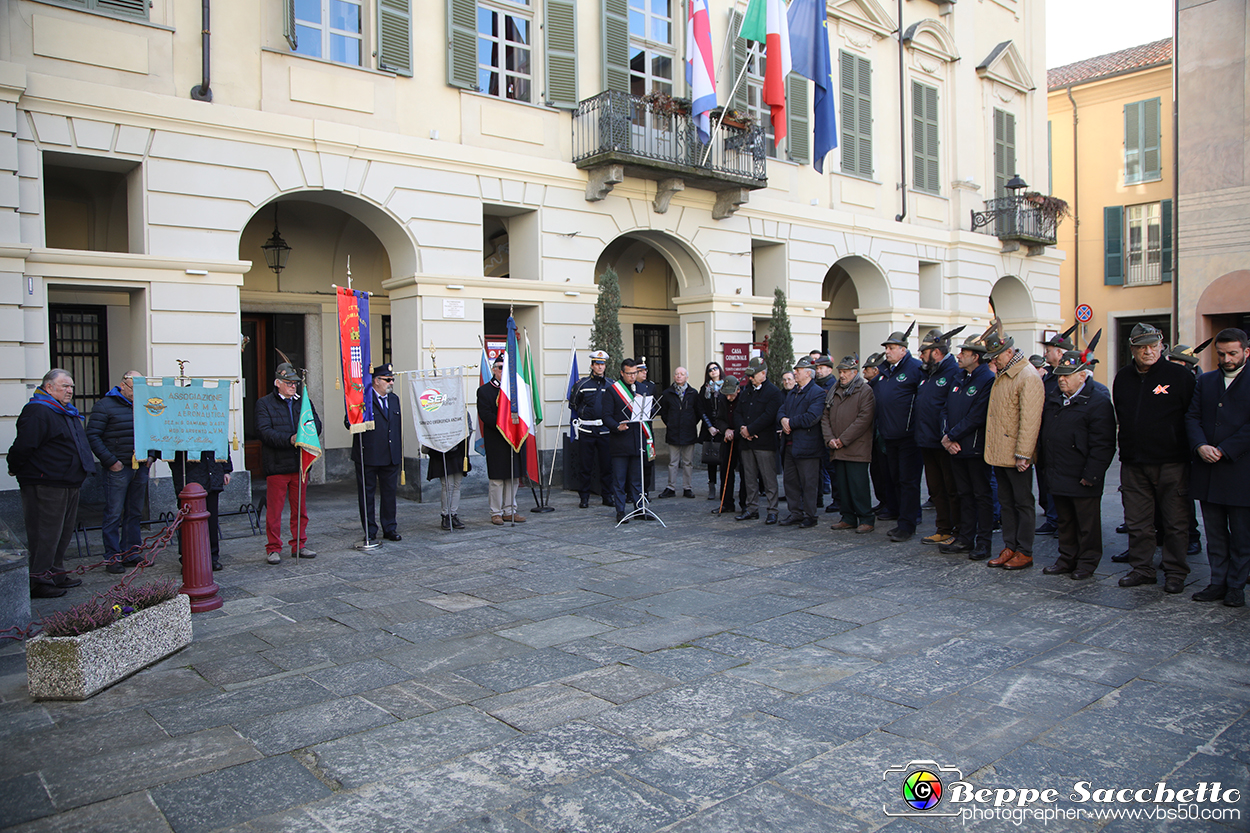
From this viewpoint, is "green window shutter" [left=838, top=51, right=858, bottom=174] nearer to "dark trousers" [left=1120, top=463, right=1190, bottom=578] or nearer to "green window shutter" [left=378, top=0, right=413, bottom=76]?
"green window shutter" [left=378, top=0, right=413, bottom=76]

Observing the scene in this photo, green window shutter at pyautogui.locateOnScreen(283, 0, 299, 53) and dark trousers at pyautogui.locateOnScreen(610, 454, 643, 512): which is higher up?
green window shutter at pyautogui.locateOnScreen(283, 0, 299, 53)

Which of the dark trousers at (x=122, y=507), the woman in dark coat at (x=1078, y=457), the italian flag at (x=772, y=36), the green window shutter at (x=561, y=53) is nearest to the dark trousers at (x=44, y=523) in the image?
the dark trousers at (x=122, y=507)

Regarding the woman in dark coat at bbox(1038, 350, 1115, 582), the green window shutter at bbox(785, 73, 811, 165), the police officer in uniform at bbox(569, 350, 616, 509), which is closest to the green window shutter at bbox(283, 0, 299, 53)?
the police officer in uniform at bbox(569, 350, 616, 509)

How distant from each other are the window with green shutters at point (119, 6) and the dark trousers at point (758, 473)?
342 inches

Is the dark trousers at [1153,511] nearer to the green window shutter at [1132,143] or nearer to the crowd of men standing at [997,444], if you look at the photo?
the crowd of men standing at [997,444]

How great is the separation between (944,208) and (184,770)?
20031 millimetres

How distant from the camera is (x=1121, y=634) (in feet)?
18.4

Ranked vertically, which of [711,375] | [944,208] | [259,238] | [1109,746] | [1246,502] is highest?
[944,208]

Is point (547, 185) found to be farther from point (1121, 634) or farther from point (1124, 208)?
point (1124, 208)

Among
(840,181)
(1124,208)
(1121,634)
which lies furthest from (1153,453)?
(1124,208)

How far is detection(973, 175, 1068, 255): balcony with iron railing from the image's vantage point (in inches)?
822

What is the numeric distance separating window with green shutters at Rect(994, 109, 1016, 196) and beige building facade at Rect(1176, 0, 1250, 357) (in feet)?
12.7

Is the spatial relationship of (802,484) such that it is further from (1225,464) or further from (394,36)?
(394,36)

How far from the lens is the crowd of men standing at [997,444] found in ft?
21.3
